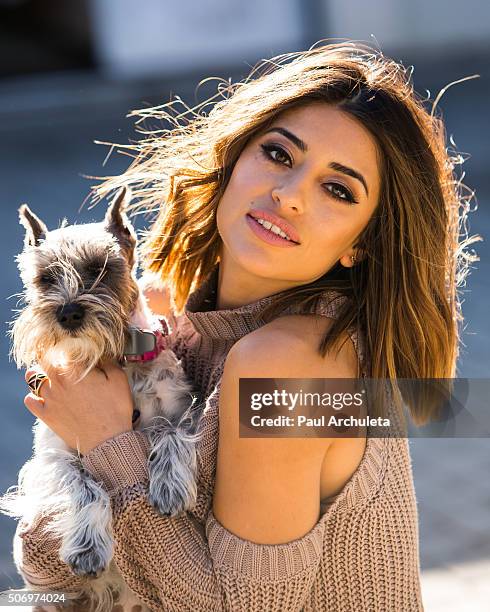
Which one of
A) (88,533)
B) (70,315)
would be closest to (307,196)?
(70,315)

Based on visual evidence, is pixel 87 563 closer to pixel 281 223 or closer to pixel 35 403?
pixel 35 403

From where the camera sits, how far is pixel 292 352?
2959mm

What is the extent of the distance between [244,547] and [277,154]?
1267 millimetres

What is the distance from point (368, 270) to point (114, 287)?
872mm

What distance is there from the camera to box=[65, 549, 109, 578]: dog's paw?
10.3ft

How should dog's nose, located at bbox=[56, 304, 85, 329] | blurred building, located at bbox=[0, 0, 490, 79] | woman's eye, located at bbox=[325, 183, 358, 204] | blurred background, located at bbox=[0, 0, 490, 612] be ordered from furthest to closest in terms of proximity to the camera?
blurred building, located at bbox=[0, 0, 490, 79]
blurred background, located at bbox=[0, 0, 490, 612]
dog's nose, located at bbox=[56, 304, 85, 329]
woman's eye, located at bbox=[325, 183, 358, 204]

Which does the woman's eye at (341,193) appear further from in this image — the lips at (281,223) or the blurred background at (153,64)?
the blurred background at (153,64)

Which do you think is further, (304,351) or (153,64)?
(153,64)

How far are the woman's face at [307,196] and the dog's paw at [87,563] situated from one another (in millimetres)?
1061

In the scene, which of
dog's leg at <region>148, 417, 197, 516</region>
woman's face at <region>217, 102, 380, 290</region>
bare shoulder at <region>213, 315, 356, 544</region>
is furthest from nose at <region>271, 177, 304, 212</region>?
dog's leg at <region>148, 417, 197, 516</region>

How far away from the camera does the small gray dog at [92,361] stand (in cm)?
319

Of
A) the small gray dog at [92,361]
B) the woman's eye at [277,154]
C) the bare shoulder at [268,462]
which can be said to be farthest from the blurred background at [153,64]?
Result: the bare shoulder at [268,462]

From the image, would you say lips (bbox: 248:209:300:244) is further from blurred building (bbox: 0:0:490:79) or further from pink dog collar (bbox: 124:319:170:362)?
blurred building (bbox: 0:0:490:79)

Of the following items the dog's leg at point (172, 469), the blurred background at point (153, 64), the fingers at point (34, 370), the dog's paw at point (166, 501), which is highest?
the blurred background at point (153, 64)
